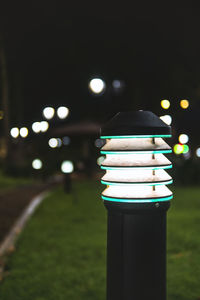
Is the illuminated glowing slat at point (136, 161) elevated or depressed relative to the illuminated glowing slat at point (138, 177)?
elevated

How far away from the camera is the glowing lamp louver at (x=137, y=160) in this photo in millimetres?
1562

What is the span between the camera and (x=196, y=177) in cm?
1605

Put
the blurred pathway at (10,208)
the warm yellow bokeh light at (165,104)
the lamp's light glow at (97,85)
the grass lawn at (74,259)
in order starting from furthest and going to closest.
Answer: the blurred pathway at (10,208) < the grass lawn at (74,259) < the lamp's light glow at (97,85) < the warm yellow bokeh light at (165,104)

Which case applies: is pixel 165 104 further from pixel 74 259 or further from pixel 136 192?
pixel 74 259

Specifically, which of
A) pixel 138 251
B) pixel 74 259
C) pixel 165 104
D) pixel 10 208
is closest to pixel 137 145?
pixel 138 251

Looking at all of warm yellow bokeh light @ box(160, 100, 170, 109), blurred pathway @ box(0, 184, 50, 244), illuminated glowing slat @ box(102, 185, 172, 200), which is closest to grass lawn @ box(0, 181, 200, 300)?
blurred pathway @ box(0, 184, 50, 244)

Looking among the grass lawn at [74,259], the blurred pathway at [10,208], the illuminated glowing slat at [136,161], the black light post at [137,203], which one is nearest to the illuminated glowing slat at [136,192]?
the black light post at [137,203]

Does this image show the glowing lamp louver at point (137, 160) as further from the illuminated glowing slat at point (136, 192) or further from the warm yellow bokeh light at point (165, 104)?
the warm yellow bokeh light at point (165, 104)

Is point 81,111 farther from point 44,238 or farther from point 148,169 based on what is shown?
→ point 148,169

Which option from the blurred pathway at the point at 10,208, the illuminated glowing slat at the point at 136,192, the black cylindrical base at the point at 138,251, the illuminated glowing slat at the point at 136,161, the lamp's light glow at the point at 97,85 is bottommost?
the blurred pathway at the point at 10,208

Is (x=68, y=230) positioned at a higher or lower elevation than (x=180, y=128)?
lower

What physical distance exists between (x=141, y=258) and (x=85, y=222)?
5.75 metres

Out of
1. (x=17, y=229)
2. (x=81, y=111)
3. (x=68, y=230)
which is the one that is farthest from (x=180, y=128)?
(x=81, y=111)

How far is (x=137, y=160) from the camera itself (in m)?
1.58
